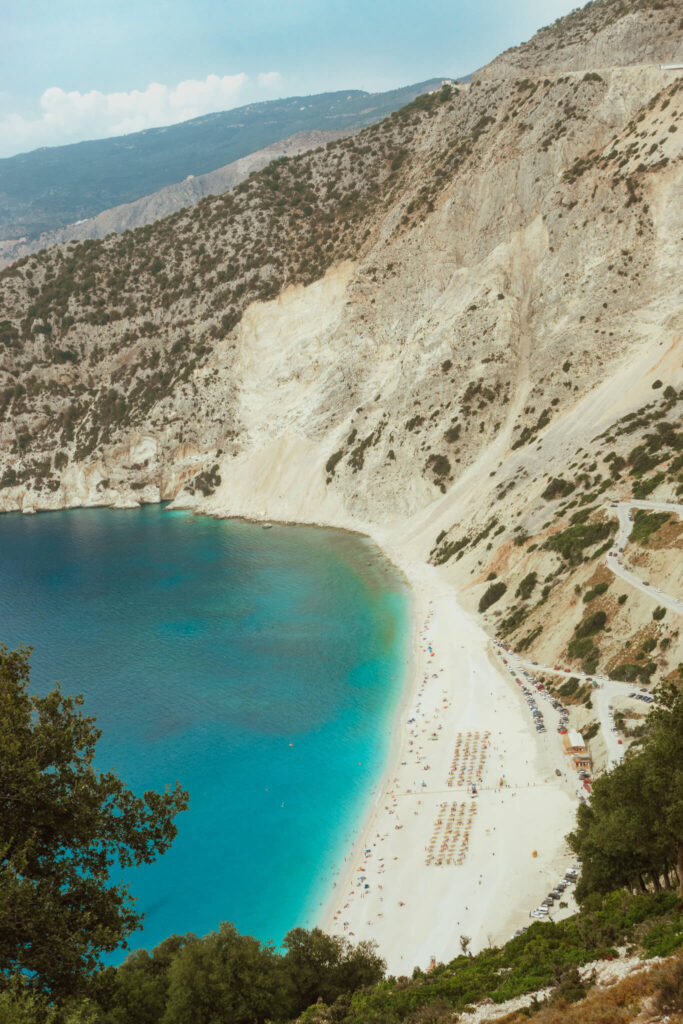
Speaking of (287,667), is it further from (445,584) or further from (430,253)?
(430,253)

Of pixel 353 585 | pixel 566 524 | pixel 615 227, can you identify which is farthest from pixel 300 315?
pixel 566 524

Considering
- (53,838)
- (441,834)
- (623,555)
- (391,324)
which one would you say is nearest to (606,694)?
(623,555)

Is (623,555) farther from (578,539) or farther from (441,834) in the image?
(441,834)

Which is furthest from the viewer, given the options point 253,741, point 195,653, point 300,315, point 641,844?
point 300,315

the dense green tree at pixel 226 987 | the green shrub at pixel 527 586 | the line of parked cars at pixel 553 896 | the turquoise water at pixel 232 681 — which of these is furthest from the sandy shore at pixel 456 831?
the dense green tree at pixel 226 987

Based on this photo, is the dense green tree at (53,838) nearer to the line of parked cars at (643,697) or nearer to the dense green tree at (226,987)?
the dense green tree at (226,987)

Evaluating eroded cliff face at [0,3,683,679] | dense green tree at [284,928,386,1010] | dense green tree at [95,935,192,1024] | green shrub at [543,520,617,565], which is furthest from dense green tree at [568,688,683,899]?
eroded cliff face at [0,3,683,679]
